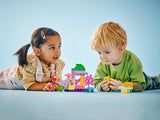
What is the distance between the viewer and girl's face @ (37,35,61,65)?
189 cm

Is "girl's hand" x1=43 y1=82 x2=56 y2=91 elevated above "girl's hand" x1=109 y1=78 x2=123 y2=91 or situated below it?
below

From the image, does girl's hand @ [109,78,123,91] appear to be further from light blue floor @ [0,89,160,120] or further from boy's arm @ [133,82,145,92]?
light blue floor @ [0,89,160,120]

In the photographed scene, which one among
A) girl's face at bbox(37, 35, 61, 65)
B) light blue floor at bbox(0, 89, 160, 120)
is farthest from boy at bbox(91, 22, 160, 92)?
light blue floor at bbox(0, 89, 160, 120)

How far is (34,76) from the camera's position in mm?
1879

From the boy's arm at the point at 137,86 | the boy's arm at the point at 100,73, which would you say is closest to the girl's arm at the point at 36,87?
the boy's arm at the point at 100,73

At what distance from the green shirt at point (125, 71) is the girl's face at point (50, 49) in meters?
0.35

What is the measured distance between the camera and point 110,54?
1.70 meters

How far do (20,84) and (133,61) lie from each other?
0.93 m

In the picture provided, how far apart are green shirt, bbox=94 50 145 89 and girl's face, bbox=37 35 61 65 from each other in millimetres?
349

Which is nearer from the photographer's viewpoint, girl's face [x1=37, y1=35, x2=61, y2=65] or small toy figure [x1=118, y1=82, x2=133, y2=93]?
small toy figure [x1=118, y1=82, x2=133, y2=93]

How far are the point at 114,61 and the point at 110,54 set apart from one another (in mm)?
86

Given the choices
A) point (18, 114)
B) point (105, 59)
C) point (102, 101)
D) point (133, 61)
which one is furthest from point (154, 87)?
point (18, 114)

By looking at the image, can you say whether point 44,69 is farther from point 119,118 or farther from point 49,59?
point 119,118

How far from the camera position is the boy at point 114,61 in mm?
1673
